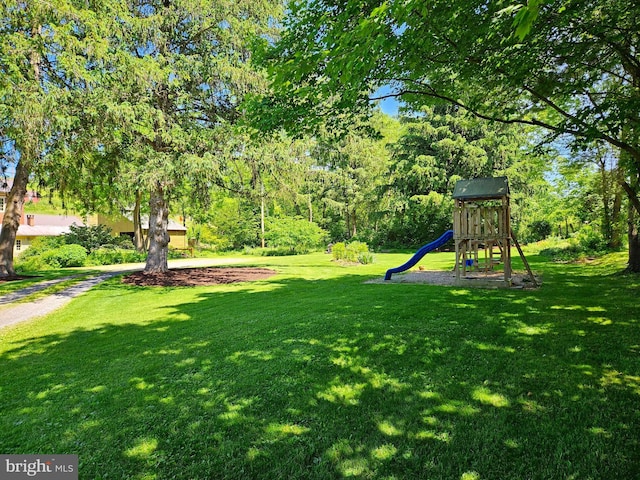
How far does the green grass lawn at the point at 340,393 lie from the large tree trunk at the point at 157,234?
7833mm

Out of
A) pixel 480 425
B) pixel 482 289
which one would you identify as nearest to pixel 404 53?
pixel 480 425

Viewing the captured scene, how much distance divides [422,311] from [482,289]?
314 cm

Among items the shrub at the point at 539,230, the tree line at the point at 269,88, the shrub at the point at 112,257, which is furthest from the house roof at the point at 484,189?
the shrub at the point at 539,230

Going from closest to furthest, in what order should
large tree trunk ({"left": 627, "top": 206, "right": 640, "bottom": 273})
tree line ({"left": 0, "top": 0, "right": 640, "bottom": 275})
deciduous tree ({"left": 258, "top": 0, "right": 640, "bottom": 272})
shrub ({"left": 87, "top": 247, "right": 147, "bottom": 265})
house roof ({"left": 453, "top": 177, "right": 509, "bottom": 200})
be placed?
deciduous tree ({"left": 258, "top": 0, "right": 640, "bottom": 272}) → tree line ({"left": 0, "top": 0, "right": 640, "bottom": 275}) → large tree trunk ({"left": 627, "top": 206, "right": 640, "bottom": 273}) → house roof ({"left": 453, "top": 177, "right": 509, "bottom": 200}) → shrub ({"left": 87, "top": 247, "right": 147, "bottom": 265})

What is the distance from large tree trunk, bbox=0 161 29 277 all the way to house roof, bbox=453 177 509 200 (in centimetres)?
1496

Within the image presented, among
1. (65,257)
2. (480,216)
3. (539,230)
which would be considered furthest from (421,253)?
(539,230)

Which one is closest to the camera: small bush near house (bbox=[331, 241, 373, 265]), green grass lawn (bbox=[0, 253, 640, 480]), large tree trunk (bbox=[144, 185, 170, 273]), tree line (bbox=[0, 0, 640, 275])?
green grass lawn (bbox=[0, 253, 640, 480])

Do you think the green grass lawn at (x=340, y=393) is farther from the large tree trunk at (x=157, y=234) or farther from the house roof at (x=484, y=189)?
the large tree trunk at (x=157, y=234)

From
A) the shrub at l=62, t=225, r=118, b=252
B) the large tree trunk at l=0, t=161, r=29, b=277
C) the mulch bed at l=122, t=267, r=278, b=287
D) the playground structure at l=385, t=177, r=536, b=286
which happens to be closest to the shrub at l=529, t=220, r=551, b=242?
the playground structure at l=385, t=177, r=536, b=286

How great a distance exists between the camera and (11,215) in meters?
13.0

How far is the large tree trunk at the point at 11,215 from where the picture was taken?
1296 cm

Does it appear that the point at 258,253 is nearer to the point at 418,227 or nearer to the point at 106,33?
the point at 418,227

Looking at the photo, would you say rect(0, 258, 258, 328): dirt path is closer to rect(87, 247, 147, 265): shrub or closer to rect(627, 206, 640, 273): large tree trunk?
rect(87, 247, 147, 265): shrub

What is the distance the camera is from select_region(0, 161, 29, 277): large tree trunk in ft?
42.5
